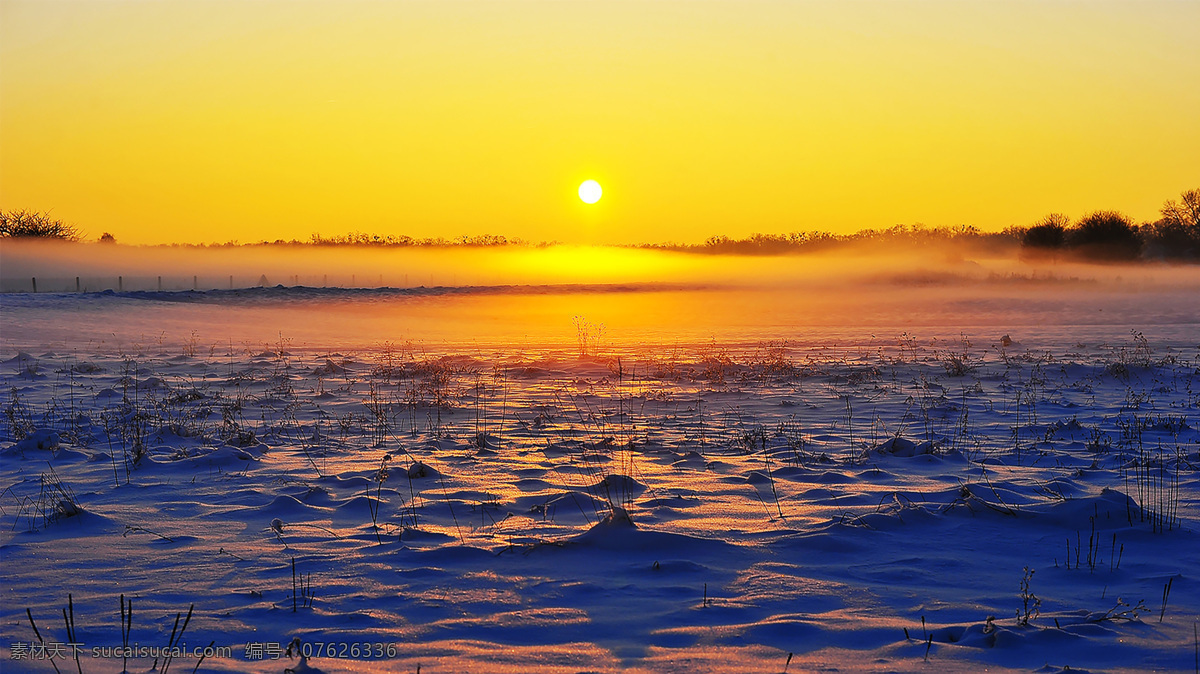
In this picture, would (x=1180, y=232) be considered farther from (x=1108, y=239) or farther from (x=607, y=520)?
(x=607, y=520)

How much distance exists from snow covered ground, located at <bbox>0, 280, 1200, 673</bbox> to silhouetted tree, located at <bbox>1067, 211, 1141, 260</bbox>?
70961mm

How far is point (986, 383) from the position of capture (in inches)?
589

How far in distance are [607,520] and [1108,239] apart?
280 feet

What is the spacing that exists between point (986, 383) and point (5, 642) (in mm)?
14610

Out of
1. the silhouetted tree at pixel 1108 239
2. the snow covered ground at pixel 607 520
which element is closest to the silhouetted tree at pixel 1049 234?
the silhouetted tree at pixel 1108 239

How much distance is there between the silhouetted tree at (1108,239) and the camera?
76.2 m

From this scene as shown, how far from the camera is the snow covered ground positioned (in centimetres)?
437

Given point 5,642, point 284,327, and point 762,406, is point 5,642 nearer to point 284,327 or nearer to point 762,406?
point 762,406

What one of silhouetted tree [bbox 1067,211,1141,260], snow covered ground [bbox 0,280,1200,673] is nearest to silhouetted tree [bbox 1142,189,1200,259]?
silhouetted tree [bbox 1067,211,1141,260]

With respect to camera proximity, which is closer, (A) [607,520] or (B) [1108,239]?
(A) [607,520]

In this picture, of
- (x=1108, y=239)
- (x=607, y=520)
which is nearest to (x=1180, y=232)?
(x=1108, y=239)

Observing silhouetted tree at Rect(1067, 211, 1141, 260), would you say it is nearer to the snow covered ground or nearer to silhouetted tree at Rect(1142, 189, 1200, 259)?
silhouetted tree at Rect(1142, 189, 1200, 259)

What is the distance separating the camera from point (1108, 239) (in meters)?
76.8

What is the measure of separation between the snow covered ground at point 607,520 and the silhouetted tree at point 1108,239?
70961mm
